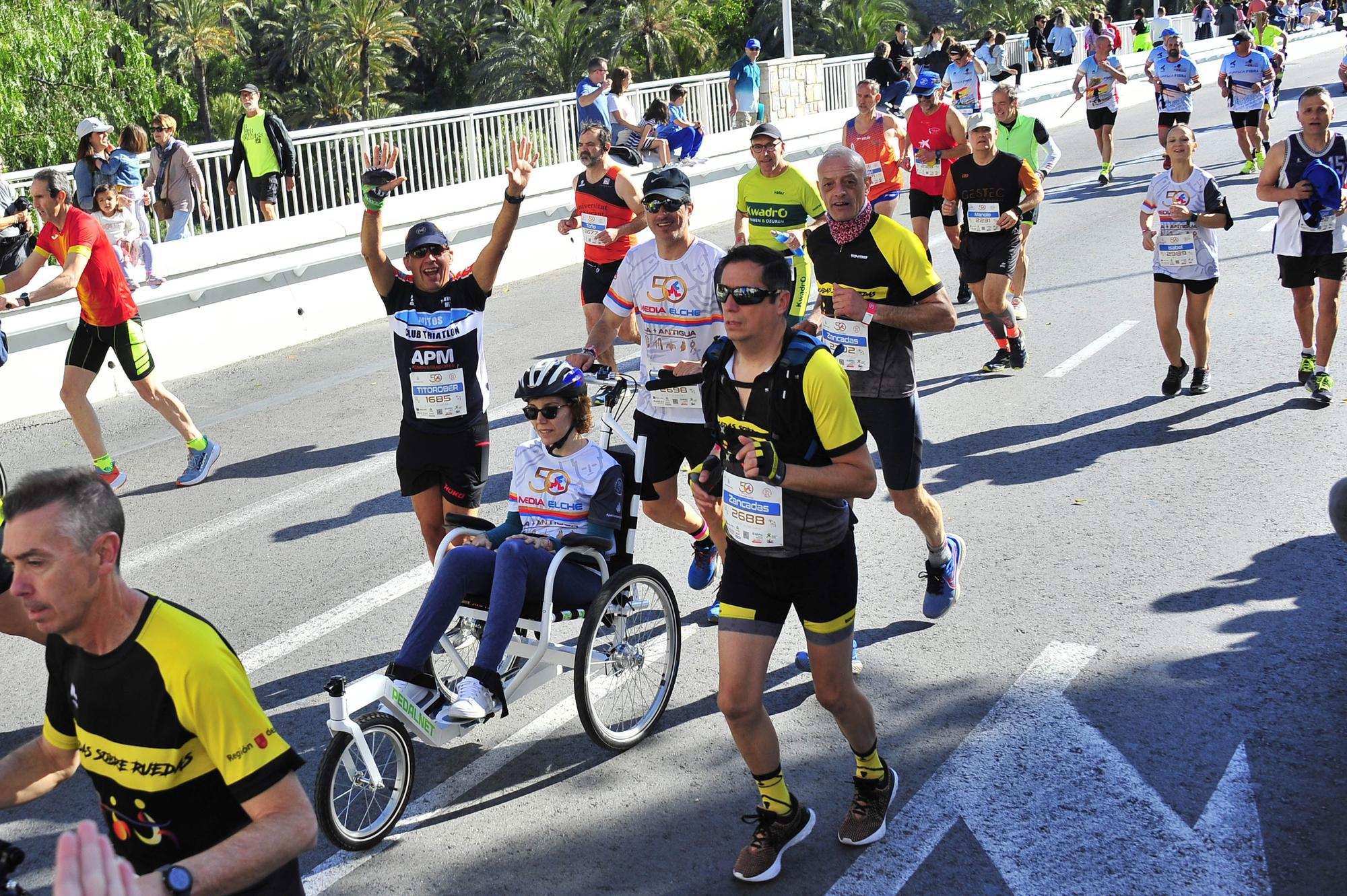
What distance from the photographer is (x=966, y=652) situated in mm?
6094

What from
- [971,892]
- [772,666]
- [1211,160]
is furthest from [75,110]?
[971,892]

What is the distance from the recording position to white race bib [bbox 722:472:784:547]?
438cm

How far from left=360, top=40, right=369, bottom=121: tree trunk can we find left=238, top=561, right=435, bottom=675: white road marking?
36714 millimetres

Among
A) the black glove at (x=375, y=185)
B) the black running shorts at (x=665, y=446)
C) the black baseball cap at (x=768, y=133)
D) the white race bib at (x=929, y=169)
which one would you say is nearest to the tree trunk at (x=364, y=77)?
the white race bib at (x=929, y=169)

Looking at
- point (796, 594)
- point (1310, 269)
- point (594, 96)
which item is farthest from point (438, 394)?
point (594, 96)

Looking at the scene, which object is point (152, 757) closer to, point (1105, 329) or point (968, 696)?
point (968, 696)

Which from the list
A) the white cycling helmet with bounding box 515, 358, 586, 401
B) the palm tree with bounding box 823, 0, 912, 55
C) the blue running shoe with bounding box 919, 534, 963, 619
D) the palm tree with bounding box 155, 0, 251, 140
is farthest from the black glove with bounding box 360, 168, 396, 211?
the palm tree with bounding box 155, 0, 251, 140

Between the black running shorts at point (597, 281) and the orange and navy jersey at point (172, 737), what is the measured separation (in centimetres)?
745

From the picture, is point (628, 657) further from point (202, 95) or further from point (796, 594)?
point (202, 95)

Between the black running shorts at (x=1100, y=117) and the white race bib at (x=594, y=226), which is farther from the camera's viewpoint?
the black running shorts at (x=1100, y=117)

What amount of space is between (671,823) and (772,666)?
1400 millimetres

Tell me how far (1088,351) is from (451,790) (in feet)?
25.3

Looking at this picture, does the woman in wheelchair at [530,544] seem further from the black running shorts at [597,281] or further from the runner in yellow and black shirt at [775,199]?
the black running shorts at [597,281]

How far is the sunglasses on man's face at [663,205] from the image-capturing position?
6336mm
